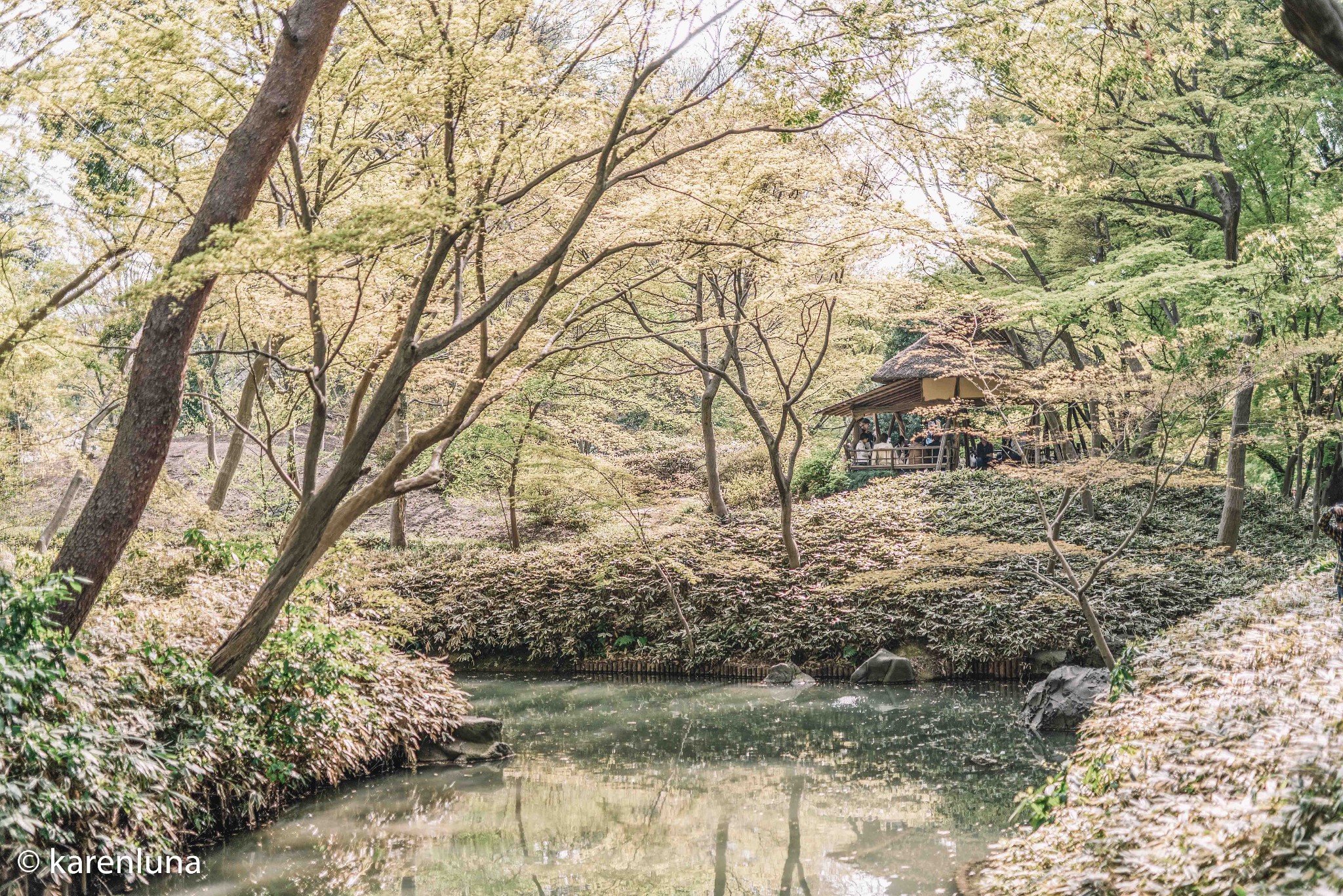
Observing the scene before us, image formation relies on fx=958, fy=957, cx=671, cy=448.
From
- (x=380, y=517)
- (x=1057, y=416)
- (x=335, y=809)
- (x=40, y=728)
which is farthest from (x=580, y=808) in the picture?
(x=380, y=517)

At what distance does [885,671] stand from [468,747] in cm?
521

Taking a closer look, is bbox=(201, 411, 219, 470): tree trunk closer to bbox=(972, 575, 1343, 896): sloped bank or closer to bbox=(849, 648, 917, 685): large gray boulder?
bbox=(849, 648, 917, 685): large gray boulder

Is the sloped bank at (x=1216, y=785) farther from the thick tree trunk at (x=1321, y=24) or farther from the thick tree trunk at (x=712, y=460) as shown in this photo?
the thick tree trunk at (x=712, y=460)

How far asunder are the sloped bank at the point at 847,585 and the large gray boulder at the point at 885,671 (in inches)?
16.9

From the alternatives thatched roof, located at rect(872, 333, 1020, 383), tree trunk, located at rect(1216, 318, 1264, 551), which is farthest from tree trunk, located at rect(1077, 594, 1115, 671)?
thatched roof, located at rect(872, 333, 1020, 383)

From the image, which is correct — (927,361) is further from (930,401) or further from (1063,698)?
(1063,698)

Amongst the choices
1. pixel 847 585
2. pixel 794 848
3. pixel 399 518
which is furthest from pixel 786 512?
pixel 399 518

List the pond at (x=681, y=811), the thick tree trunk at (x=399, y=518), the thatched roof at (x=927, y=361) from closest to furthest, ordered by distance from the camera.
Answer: the pond at (x=681, y=811), the thatched roof at (x=927, y=361), the thick tree trunk at (x=399, y=518)

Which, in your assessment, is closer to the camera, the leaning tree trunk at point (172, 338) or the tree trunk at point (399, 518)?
the leaning tree trunk at point (172, 338)

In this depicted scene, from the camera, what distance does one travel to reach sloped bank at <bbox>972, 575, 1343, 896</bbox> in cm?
247

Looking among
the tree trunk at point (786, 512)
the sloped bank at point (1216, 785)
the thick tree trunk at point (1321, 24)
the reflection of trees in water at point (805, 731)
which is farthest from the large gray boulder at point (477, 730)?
the thick tree trunk at point (1321, 24)

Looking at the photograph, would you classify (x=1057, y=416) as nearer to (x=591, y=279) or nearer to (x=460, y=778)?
(x=591, y=279)

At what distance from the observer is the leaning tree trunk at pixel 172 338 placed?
15.9 ft

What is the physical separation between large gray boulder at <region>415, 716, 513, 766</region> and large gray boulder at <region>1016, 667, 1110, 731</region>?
15.0ft
